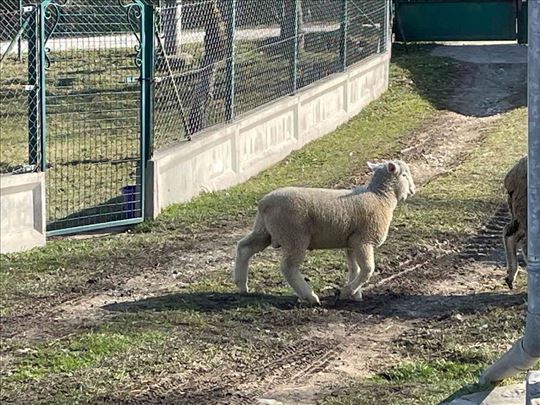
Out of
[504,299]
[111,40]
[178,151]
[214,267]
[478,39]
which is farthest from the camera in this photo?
[478,39]

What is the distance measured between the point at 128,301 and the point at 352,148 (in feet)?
25.9

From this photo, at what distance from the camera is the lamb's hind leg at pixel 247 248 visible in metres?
9.05

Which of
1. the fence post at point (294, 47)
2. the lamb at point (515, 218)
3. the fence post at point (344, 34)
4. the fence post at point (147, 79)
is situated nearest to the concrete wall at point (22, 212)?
the fence post at point (147, 79)

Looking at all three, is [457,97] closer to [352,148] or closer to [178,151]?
[352,148]

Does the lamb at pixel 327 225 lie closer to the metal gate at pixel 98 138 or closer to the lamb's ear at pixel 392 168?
the lamb's ear at pixel 392 168

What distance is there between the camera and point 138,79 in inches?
478

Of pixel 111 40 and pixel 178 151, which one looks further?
pixel 111 40

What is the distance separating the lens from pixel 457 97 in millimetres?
20500

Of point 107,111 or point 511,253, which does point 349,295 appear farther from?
point 107,111

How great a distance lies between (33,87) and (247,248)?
3013 millimetres

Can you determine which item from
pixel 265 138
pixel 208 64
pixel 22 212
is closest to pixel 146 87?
pixel 208 64

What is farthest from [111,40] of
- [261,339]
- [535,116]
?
[535,116]

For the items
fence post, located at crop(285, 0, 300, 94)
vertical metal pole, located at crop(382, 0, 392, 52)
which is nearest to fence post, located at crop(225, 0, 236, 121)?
fence post, located at crop(285, 0, 300, 94)

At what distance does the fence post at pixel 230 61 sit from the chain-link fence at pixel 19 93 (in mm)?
2310
